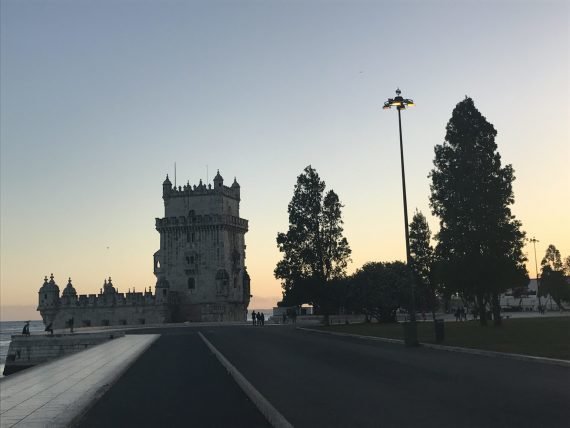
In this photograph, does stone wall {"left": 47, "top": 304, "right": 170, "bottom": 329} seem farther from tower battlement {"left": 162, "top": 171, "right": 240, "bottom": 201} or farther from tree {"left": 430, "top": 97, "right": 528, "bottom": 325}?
tree {"left": 430, "top": 97, "right": 528, "bottom": 325}

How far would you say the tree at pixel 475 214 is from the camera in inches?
1640

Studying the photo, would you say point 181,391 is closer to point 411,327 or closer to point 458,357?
point 458,357

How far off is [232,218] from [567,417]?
94188mm

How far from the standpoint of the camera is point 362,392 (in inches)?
555

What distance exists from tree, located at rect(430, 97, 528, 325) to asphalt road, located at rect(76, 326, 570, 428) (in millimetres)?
19776

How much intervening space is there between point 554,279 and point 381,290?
267 ft

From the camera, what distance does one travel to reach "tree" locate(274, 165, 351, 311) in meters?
59.9

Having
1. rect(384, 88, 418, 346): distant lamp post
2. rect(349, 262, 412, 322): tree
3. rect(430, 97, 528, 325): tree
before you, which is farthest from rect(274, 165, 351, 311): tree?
rect(384, 88, 418, 346): distant lamp post

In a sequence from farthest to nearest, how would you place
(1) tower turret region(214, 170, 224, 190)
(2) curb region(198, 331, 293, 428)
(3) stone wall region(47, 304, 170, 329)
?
(1) tower turret region(214, 170, 224, 190)
(3) stone wall region(47, 304, 170, 329)
(2) curb region(198, 331, 293, 428)

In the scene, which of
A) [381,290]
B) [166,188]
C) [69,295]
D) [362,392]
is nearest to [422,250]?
[381,290]

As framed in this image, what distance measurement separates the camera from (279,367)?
20.6 m

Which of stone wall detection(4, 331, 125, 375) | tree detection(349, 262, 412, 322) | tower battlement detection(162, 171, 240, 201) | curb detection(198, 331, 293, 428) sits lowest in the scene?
stone wall detection(4, 331, 125, 375)

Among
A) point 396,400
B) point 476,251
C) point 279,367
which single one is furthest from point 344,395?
point 476,251

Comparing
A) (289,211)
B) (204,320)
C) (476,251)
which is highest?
(289,211)
